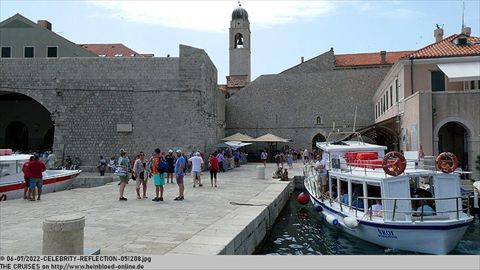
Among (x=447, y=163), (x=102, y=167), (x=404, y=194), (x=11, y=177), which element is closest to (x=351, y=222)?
(x=404, y=194)

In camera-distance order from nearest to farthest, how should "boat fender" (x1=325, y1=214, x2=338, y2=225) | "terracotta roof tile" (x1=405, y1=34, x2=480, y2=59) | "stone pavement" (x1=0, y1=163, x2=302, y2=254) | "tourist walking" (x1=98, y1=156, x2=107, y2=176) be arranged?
"stone pavement" (x1=0, y1=163, x2=302, y2=254) < "boat fender" (x1=325, y1=214, x2=338, y2=225) < "terracotta roof tile" (x1=405, y1=34, x2=480, y2=59) < "tourist walking" (x1=98, y1=156, x2=107, y2=176)

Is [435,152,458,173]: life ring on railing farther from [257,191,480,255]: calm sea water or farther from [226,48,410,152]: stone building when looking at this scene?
[226,48,410,152]: stone building

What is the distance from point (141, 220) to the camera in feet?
27.3

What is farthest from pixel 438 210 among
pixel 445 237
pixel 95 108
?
pixel 95 108

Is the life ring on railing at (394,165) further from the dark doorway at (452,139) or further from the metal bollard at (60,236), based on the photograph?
the dark doorway at (452,139)

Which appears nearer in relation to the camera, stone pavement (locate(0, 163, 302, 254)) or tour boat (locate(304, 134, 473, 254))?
stone pavement (locate(0, 163, 302, 254))

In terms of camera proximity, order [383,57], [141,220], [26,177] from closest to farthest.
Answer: [141,220] → [26,177] → [383,57]

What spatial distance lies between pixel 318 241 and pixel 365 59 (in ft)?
128

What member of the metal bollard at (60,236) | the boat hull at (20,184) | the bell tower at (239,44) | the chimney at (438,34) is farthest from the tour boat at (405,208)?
the bell tower at (239,44)

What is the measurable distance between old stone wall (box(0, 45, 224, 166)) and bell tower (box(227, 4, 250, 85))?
34551 millimetres

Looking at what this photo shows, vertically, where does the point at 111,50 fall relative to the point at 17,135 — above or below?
above

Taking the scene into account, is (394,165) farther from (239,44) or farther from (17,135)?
(239,44)

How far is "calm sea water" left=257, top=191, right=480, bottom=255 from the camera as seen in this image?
31.4ft

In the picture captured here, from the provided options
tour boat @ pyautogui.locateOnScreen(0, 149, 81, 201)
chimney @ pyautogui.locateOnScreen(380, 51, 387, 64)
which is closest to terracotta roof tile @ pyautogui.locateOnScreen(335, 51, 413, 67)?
chimney @ pyautogui.locateOnScreen(380, 51, 387, 64)
